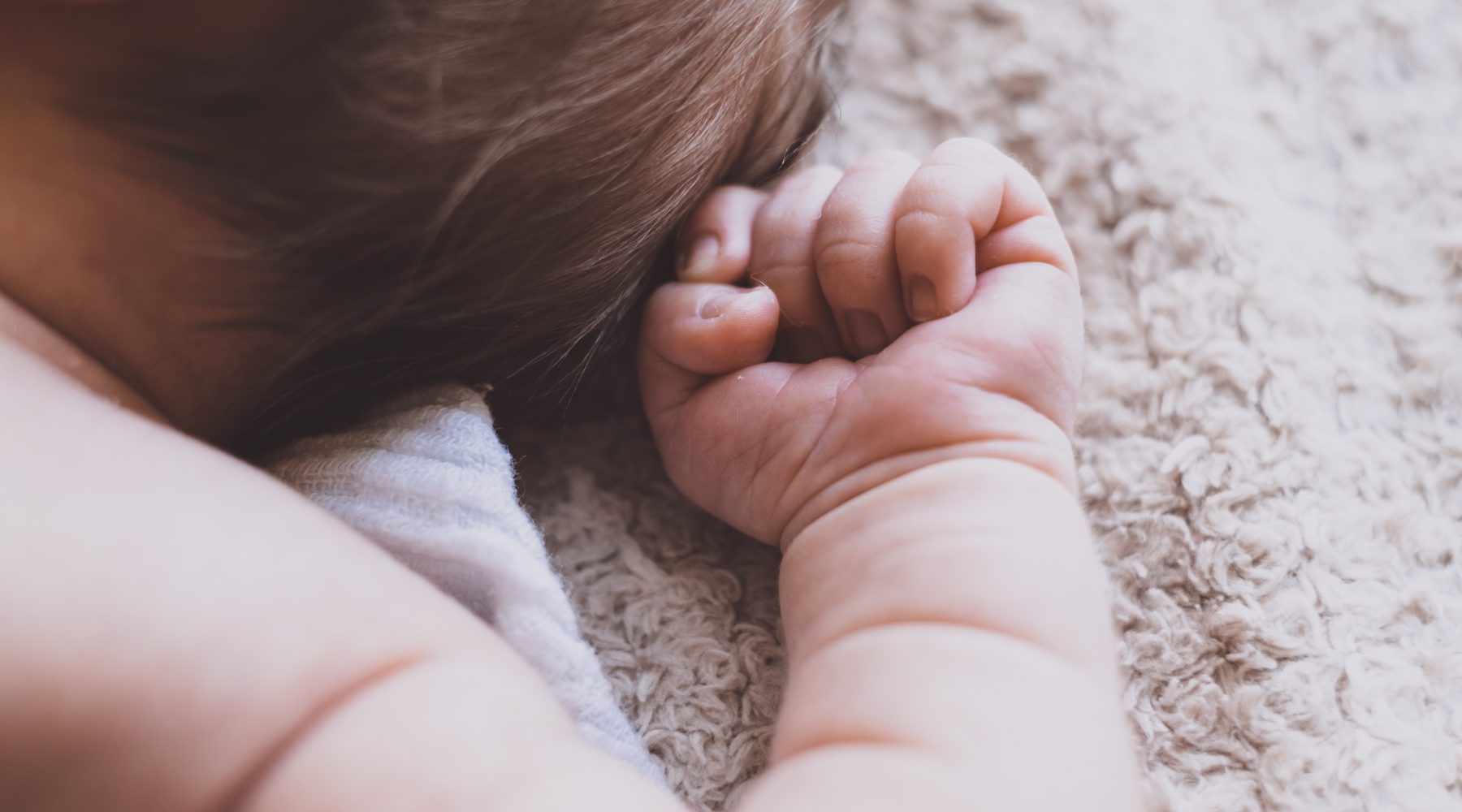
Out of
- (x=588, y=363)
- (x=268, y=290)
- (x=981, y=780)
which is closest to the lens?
(x=981, y=780)

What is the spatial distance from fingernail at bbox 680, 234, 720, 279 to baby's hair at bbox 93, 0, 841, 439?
3cm

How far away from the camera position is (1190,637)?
71 centimetres

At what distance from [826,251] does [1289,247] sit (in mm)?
362

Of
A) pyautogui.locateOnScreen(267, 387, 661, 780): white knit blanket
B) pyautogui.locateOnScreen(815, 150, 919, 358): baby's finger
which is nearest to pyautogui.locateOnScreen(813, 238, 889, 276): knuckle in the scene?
pyautogui.locateOnScreen(815, 150, 919, 358): baby's finger

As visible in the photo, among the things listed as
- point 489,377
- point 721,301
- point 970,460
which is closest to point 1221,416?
point 970,460

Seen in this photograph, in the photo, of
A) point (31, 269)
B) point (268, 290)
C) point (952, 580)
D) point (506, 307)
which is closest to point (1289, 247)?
point (952, 580)

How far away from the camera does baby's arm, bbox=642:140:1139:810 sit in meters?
0.55

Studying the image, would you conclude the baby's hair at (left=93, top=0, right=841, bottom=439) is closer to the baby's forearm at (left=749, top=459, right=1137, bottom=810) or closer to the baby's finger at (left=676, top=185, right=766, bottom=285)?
the baby's finger at (left=676, top=185, right=766, bottom=285)

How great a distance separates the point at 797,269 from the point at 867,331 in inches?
2.5

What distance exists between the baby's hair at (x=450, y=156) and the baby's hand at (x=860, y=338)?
64 mm

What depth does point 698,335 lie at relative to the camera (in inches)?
28.5

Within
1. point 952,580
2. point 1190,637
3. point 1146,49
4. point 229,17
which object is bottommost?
point 1190,637

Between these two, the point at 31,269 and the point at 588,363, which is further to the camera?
the point at 588,363

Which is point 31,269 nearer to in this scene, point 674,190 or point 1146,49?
point 674,190
